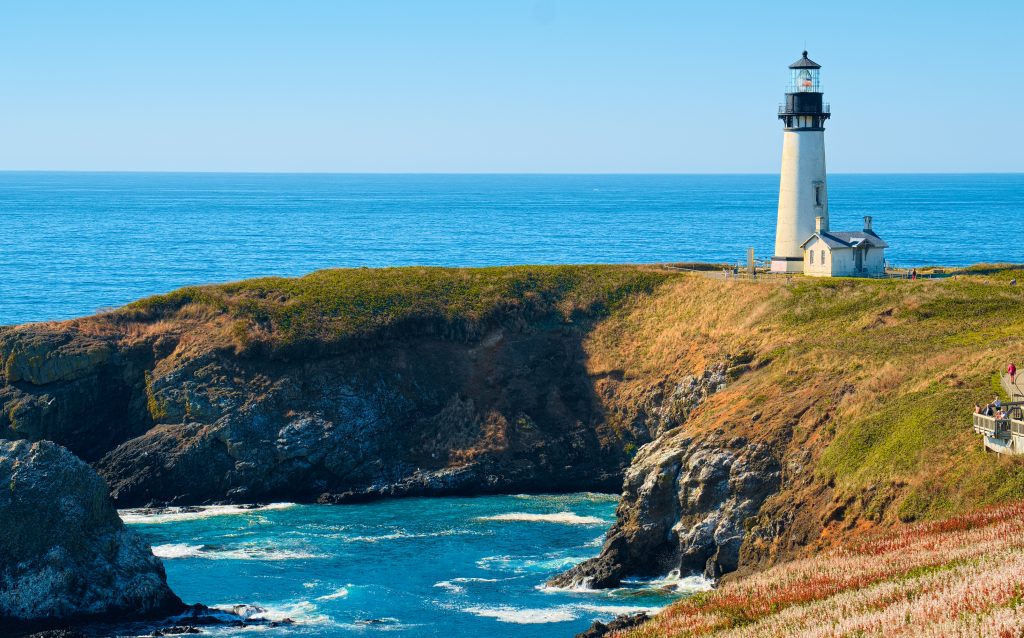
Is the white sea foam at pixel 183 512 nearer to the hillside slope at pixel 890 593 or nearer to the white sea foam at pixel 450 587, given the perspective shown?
the white sea foam at pixel 450 587

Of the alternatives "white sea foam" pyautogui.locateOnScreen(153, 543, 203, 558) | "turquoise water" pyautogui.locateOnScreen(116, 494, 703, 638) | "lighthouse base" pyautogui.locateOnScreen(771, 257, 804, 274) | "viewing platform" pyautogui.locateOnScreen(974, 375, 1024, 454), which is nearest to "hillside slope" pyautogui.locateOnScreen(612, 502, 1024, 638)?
"viewing platform" pyautogui.locateOnScreen(974, 375, 1024, 454)

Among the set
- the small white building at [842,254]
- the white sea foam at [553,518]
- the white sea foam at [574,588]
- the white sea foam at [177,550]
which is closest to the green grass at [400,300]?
the small white building at [842,254]

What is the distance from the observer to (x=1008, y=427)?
41.1 metres

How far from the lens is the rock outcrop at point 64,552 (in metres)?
41.8

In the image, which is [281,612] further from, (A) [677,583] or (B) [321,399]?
(B) [321,399]

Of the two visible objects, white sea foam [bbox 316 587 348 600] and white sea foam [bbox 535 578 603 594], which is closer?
white sea foam [bbox 316 587 348 600]

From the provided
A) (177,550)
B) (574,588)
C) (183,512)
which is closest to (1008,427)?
(574,588)

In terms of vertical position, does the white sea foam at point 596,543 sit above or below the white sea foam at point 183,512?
below

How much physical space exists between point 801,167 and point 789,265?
5668mm

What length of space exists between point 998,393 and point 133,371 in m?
41.4

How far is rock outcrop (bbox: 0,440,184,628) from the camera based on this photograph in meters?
41.8

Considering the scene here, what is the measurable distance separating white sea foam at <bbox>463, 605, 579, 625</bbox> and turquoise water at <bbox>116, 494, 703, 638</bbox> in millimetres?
67

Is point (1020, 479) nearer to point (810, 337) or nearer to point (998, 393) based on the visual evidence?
point (998, 393)

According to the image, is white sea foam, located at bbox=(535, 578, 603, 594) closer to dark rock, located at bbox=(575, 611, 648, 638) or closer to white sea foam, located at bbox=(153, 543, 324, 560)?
dark rock, located at bbox=(575, 611, 648, 638)
